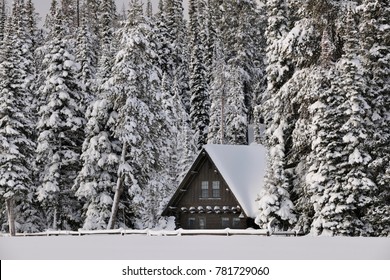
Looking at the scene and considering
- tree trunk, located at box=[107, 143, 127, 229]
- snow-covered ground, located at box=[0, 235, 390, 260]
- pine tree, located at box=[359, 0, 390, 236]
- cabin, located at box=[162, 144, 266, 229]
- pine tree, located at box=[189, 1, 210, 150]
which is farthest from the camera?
pine tree, located at box=[189, 1, 210, 150]

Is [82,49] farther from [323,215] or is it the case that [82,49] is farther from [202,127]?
[323,215]

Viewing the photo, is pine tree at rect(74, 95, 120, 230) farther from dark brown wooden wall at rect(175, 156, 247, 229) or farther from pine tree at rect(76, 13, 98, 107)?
pine tree at rect(76, 13, 98, 107)

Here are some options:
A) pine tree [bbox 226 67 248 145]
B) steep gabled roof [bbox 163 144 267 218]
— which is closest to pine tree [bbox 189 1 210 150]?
pine tree [bbox 226 67 248 145]

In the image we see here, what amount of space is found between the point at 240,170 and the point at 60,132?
12516mm

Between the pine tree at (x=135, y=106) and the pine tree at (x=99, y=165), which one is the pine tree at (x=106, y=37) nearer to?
the pine tree at (x=99, y=165)

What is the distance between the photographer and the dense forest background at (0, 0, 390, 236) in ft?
98.6

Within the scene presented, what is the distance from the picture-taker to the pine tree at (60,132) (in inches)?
1698

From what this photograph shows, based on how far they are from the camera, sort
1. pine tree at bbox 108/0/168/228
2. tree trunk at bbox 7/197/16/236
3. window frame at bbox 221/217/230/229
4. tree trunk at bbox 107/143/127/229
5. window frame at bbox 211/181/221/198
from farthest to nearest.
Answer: window frame at bbox 221/217/230/229, window frame at bbox 211/181/221/198, tree trunk at bbox 7/197/16/236, tree trunk at bbox 107/143/127/229, pine tree at bbox 108/0/168/228

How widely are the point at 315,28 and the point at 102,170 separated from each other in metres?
16.5

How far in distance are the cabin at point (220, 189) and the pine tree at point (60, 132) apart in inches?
272

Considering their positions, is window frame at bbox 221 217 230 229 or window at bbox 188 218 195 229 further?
window at bbox 188 218 195 229

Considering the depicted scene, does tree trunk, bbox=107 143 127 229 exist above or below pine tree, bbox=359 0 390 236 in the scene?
below

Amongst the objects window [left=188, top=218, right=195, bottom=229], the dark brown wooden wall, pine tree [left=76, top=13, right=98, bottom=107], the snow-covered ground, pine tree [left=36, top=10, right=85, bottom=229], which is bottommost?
the snow-covered ground

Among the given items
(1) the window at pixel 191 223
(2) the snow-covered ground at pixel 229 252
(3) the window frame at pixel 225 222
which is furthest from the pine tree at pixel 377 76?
(1) the window at pixel 191 223
